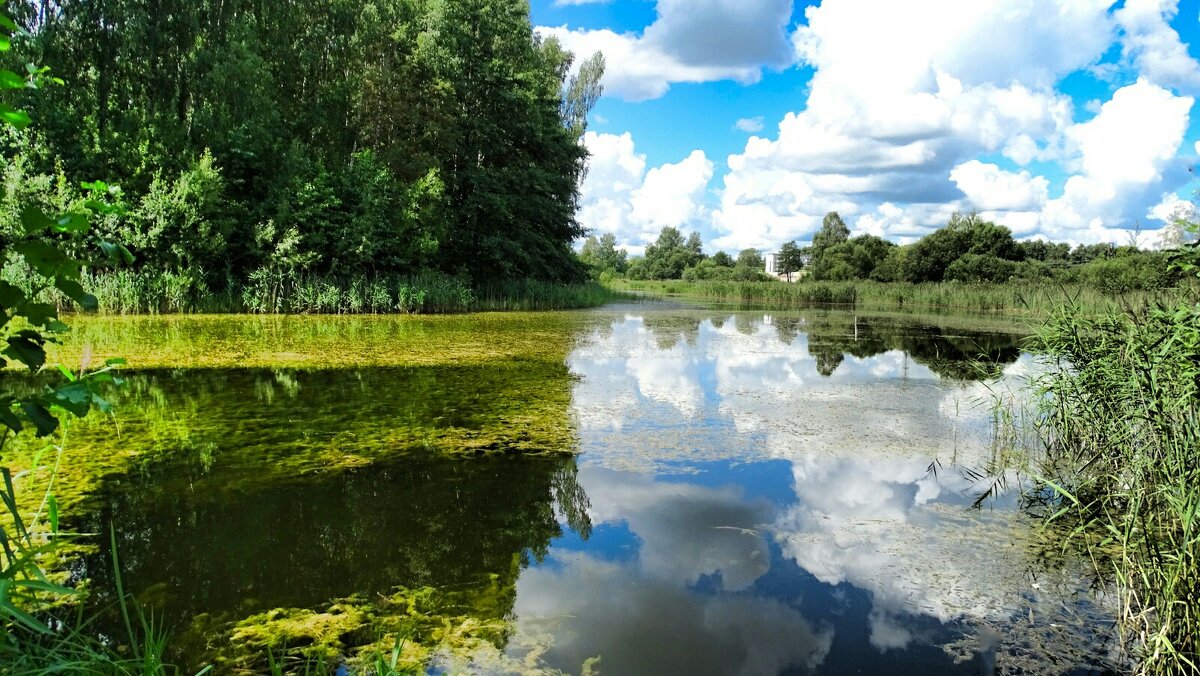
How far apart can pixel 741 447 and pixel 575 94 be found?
81.6 feet

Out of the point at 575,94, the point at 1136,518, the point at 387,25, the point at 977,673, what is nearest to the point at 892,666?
the point at 977,673

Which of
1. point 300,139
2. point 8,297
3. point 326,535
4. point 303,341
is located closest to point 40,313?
point 8,297

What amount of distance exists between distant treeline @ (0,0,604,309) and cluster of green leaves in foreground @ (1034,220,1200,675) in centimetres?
1042

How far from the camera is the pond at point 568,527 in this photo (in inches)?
90.4

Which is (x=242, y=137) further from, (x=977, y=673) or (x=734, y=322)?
(x=977, y=673)

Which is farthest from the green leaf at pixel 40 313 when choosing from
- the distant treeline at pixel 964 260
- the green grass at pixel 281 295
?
the distant treeline at pixel 964 260

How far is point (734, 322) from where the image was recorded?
16.9 m

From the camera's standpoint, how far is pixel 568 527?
333cm

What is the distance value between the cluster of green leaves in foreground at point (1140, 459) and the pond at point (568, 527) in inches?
9.6

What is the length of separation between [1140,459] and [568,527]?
8.01 feet

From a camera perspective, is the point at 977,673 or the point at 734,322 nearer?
the point at 977,673

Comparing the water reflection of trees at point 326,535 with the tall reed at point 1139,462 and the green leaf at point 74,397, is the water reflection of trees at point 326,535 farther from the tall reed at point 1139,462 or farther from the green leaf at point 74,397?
the tall reed at point 1139,462

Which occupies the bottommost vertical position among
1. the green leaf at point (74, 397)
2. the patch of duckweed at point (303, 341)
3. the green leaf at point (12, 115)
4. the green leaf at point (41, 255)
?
the patch of duckweed at point (303, 341)

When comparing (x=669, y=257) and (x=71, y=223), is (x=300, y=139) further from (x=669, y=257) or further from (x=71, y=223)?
(x=669, y=257)
